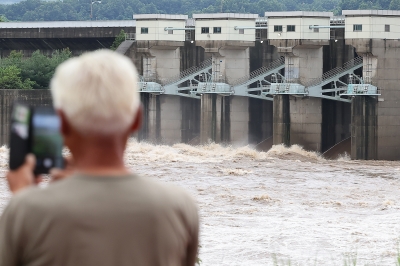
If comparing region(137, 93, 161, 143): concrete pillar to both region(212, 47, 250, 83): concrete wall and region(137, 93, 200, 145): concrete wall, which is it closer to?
region(137, 93, 200, 145): concrete wall

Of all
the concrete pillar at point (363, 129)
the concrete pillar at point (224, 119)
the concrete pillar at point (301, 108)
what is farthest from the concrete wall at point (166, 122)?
the concrete pillar at point (363, 129)

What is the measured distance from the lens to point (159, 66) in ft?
172

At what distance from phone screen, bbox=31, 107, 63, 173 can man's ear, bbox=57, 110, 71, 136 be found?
3cm

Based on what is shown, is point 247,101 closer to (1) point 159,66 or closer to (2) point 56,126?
(1) point 159,66

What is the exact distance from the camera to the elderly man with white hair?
281cm

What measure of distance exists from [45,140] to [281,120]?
43476 mm

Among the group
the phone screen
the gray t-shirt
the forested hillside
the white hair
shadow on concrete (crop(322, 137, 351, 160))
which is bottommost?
shadow on concrete (crop(322, 137, 351, 160))

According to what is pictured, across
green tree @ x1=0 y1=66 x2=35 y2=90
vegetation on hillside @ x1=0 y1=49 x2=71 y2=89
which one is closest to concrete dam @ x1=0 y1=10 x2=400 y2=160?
green tree @ x1=0 y1=66 x2=35 y2=90

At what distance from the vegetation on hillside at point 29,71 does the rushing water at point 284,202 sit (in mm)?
9437

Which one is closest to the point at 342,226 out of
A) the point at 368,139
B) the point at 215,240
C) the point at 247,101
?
the point at 215,240

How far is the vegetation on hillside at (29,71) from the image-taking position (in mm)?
52844

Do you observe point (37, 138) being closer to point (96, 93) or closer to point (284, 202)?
point (96, 93)

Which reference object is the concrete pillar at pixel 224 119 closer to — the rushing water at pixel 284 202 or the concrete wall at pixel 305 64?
the rushing water at pixel 284 202

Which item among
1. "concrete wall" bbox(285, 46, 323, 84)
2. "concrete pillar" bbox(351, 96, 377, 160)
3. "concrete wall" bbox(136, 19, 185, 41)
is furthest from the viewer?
"concrete wall" bbox(136, 19, 185, 41)
